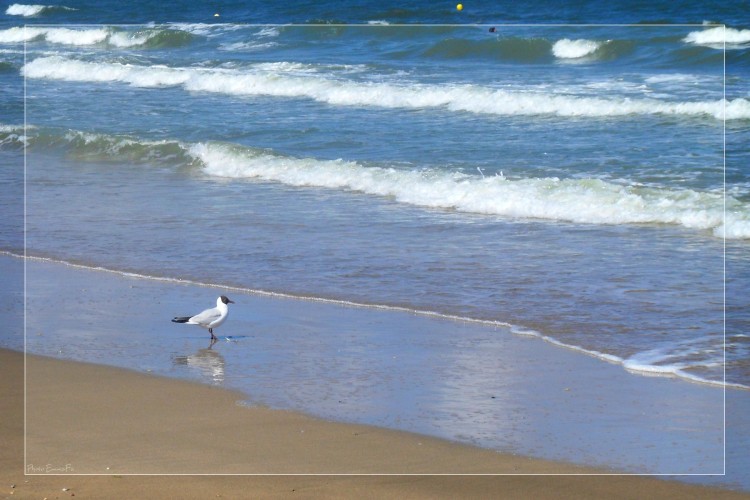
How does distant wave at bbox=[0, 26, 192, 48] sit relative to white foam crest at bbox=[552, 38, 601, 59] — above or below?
below

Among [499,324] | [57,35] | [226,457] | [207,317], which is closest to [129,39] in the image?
[57,35]

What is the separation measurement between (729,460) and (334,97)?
13985 millimetres

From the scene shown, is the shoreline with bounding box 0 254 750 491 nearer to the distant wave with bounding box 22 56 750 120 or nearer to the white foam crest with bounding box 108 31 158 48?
the distant wave with bounding box 22 56 750 120

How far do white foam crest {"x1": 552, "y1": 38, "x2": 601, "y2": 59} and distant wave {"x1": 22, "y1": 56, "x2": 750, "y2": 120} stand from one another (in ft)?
12.9

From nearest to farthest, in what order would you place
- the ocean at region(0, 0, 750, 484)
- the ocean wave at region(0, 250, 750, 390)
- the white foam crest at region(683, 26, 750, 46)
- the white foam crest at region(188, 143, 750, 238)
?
the ocean wave at region(0, 250, 750, 390)
the ocean at region(0, 0, 750, 484)
the white foam crest at region(188, 143, 750, 238)
the white foam crest at region(683, 26, 750, 46)

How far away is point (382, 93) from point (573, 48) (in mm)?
5042

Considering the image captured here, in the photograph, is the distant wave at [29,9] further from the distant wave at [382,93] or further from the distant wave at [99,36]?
the distant wave at [382,93]

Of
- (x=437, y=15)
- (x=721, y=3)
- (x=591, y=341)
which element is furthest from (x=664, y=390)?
(x=437, y=15)

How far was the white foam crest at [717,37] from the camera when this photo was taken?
65.7ft

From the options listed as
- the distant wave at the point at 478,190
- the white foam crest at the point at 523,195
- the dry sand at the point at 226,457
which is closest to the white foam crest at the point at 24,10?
the distant wave at the point at 478,190

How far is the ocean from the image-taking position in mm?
7793

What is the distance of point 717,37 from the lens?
20.5 meters

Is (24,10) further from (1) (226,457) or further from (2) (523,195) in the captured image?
(1) (226,457)

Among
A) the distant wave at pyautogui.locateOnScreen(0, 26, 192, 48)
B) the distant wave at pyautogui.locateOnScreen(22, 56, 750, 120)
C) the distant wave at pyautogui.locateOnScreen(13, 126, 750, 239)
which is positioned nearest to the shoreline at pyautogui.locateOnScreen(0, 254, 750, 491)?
the distant wave at pyautogui.locateOnScreen(13, 126, 750, 239)
